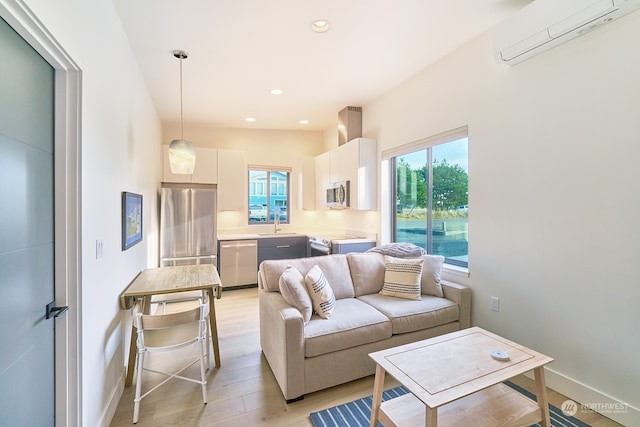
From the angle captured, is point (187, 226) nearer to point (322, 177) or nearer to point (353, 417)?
point (322, 177)

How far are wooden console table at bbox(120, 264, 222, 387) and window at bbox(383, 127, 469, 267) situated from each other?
2396 millimetres

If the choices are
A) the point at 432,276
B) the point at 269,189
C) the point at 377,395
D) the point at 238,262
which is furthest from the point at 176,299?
the point at 269,189

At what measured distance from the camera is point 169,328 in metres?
2.07

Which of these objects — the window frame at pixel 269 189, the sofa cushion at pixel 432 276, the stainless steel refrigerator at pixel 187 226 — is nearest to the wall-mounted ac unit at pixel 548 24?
the sofa cushion at pixel 432 276

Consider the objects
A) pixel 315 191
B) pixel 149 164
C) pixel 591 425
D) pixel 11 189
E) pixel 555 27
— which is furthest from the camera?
pixel 315 191

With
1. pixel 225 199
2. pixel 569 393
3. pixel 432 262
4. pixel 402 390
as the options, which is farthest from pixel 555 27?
pixel 225 199

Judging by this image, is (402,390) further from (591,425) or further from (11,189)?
(11,189)

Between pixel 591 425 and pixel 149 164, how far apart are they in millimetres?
4668

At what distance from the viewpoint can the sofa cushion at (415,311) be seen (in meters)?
2.41

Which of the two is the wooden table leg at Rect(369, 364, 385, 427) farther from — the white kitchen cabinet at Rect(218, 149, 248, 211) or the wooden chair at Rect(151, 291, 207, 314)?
the white kitchen cabinet at Rect(218, 149, 248, 211)

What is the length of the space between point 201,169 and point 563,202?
186 inches

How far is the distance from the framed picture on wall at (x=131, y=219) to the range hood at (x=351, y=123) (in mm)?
2905

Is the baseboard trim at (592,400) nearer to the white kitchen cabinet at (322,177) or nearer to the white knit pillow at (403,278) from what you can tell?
the white knit pillow at (403,278)

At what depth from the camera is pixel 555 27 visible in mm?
1922
